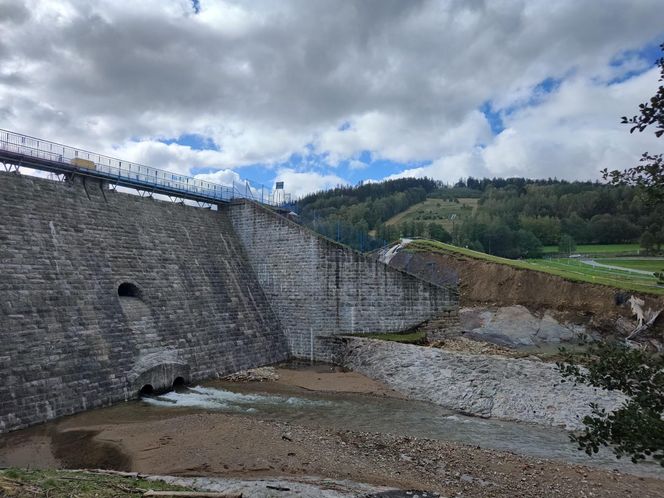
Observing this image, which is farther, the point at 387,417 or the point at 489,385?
the point at 489,385

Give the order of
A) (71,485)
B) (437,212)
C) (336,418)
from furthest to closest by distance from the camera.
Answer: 1. (437,212)
2. (336,418)
3. (71,485)

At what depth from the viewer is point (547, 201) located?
9975 centimetres

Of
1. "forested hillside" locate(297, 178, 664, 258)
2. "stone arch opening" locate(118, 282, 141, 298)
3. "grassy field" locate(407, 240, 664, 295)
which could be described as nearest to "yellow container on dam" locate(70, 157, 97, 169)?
"stone arch opening" locate(118, 282, 141, 298)

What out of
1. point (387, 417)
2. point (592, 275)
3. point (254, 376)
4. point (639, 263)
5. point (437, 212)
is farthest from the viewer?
point (437, 212)

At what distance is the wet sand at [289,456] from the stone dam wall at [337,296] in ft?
36.4

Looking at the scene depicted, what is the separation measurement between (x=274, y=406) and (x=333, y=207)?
9386cm

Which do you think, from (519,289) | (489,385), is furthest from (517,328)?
(489,385)

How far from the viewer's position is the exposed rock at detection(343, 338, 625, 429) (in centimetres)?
1579

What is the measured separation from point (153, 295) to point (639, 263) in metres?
55.1

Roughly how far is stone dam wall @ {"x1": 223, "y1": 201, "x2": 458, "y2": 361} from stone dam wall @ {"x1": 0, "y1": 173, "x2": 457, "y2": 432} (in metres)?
0.06

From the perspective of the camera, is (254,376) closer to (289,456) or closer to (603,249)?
(289,456)

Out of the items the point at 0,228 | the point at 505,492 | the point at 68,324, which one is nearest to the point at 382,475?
the point at 505,492

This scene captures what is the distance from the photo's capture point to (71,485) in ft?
26.4

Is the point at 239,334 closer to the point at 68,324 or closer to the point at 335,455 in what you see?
the point at 68,324
